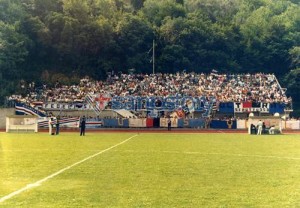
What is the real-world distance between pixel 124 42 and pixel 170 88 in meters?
14.7

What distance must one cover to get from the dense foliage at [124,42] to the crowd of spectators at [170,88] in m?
4.47

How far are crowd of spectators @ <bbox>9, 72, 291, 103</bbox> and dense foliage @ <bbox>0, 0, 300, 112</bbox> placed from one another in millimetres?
4473

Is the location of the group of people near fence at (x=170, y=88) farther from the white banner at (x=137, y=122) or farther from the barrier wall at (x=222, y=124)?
the white banner at (x=137, y=122)

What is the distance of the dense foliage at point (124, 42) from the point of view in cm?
7000

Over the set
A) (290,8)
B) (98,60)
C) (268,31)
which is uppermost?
(290,8)

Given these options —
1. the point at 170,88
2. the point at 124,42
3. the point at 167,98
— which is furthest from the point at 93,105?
the point at 124,42

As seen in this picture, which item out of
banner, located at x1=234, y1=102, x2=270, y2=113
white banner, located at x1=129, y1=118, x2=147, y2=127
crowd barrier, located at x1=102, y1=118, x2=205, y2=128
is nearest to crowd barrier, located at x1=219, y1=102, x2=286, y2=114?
banner, located at x1=234, y1=102, x2=270, y2=113

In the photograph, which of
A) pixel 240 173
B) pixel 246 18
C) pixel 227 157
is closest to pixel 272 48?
pixel 246 18

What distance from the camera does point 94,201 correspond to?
32.5 feet

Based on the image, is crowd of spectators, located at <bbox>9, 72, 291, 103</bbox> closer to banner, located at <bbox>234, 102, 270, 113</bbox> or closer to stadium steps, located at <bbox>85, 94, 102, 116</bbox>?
banner, located at <bbox>234, 102, 270, 113</bbox>

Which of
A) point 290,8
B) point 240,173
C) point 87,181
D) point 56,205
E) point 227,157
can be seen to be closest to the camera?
point 56,205

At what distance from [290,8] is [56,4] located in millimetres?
40664

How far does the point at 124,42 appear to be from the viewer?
247 feet

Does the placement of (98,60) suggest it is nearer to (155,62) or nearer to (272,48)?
(155,62)
